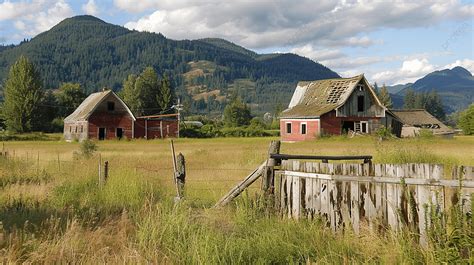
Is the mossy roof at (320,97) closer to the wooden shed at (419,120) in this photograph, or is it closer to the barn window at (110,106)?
the barn window at (110,106)

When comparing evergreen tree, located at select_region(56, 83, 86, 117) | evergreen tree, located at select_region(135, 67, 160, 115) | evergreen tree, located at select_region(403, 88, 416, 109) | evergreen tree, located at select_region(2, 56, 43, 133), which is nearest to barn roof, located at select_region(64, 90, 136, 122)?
evergreen tree, located at select_region(2, 56, 43, 133)

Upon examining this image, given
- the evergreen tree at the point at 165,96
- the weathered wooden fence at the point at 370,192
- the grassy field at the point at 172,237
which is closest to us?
the grassy field at the point at 172,237

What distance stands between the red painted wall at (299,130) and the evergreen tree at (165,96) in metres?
50.8

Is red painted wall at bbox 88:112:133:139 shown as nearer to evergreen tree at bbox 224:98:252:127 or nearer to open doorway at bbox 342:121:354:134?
open doorway at bbox 342:121:354:134

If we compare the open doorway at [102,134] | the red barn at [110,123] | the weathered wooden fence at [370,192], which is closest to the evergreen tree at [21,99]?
the red barn at [110,123]

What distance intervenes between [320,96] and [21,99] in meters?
48.7

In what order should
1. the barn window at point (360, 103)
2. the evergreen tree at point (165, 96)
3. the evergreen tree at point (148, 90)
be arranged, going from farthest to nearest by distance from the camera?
the evergreen tree at point (148, 90) < the evergreen tree at point (165, 96) < the barn window at point (360, 103)

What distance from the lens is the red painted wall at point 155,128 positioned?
62.2 meters

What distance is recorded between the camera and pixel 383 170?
705 centimetres

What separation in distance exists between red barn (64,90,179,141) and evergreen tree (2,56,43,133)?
14955 millimetres

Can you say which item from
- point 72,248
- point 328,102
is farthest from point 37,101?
point 72,248

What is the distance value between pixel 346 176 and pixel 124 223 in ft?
11.9

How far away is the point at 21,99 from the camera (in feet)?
249

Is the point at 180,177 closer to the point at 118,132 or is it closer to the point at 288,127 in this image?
the point at 288,127
